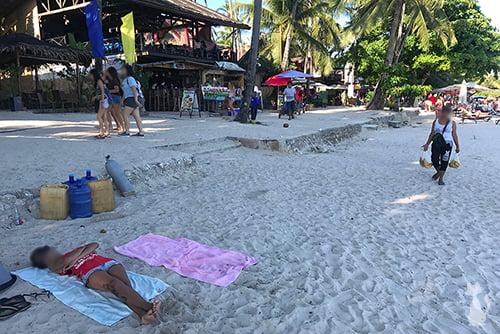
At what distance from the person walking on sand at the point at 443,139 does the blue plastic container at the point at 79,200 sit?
18.2 ft

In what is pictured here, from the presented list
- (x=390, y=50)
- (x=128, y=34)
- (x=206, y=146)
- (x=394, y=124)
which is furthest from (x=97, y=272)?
(x=390, y=50)

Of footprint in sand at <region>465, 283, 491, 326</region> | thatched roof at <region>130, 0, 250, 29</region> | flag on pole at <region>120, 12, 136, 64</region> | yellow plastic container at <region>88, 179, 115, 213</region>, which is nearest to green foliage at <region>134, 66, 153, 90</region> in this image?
flag on pole at <region>120, 12, 136, 64</region>

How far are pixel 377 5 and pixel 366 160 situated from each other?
16176 millimetres

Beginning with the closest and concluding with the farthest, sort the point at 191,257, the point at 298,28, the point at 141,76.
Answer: the point at 191,257 < the point at 141,76 < the point at 298,28

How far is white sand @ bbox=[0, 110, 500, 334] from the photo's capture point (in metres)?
2.38

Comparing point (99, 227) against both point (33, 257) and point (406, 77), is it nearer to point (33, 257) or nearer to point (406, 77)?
point (33, 257)

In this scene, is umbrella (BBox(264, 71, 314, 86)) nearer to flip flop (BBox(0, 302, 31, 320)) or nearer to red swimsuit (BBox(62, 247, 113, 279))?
red swimsuit (BBox(62, 247, 113, 279))

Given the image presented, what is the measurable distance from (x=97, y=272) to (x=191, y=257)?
0.91 m

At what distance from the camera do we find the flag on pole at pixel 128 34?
12055 millimetres

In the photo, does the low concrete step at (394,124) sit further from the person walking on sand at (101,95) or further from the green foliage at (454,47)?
the person walking on sand at (101,95)

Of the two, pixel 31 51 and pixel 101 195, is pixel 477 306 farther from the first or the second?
pixel 31 51

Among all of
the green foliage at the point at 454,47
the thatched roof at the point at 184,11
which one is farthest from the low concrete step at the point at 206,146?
the green foliage at the point at 454,47

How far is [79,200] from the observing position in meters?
4.02

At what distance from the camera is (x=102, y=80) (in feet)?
23.2
